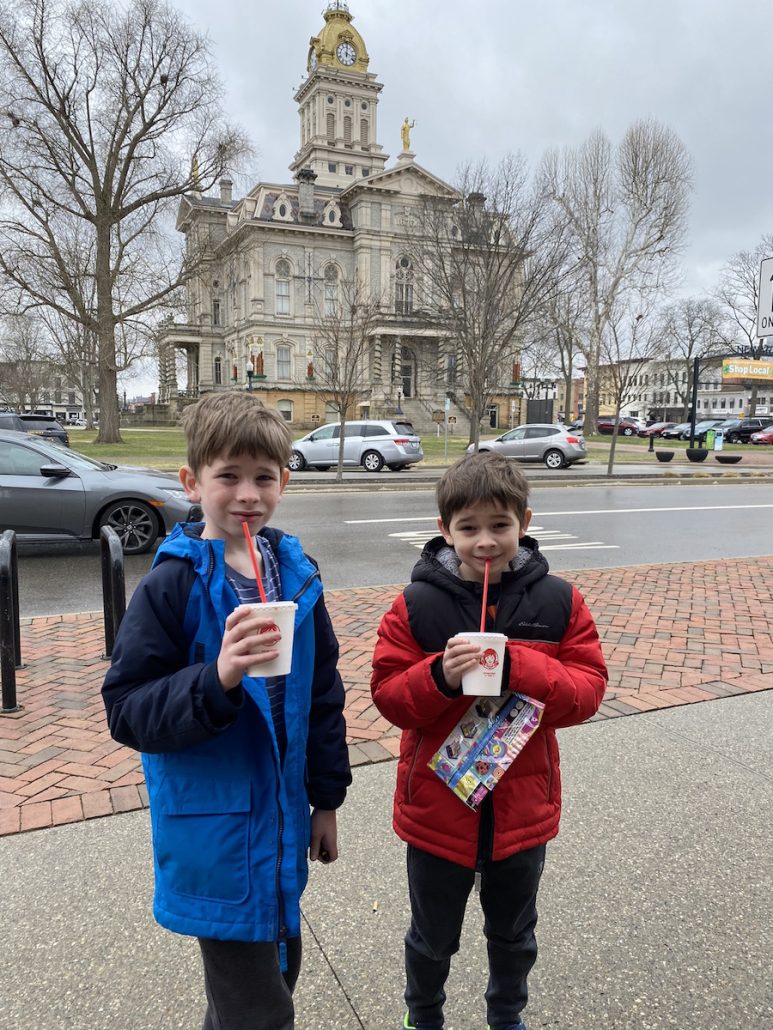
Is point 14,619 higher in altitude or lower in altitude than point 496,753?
lower

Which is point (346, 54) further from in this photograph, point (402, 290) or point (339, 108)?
point (402, 290)

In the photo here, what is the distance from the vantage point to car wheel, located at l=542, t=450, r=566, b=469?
24734mm

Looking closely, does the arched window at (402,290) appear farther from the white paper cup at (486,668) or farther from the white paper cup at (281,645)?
the white paper cup at (281,645)

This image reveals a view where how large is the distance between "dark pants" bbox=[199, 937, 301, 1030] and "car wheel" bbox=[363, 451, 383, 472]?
20.9 m

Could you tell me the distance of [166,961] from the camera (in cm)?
213

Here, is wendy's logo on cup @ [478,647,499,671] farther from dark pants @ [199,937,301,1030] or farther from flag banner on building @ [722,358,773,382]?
flag banner on building @ [722,358,773,382]

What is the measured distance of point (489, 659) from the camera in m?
1.53

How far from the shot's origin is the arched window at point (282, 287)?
5812cm

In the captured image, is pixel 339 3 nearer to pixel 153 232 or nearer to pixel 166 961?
pixel 153 232

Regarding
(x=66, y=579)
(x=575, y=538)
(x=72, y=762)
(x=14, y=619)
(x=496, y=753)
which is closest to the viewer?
(x=496, y=753)

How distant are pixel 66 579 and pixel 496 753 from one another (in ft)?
22.4

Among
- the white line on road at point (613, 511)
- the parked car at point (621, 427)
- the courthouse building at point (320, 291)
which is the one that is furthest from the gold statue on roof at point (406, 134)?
the white line on road at point (613, 511)

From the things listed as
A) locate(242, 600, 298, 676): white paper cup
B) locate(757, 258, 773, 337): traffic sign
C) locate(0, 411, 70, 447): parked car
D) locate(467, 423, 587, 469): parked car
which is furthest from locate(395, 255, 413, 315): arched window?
locate(242, 600, 298, 676): white paper cup

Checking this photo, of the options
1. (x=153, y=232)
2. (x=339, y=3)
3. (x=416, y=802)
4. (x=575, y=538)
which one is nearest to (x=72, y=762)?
(x=416, y=802)
